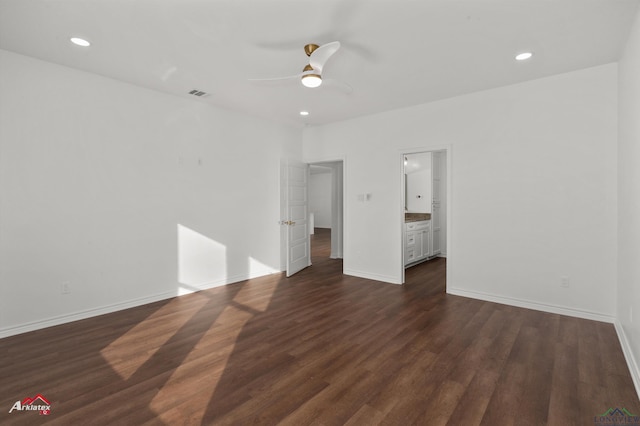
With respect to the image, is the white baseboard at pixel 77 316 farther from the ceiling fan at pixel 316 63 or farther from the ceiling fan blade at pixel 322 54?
the ceiling fan blade at pixel 322 54

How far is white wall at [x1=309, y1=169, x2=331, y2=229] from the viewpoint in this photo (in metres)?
14.5

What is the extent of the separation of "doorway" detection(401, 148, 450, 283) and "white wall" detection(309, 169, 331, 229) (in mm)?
7037

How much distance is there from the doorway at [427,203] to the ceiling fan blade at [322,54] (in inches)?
173

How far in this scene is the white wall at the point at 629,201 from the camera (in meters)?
2.42

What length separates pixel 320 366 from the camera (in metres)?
2.60

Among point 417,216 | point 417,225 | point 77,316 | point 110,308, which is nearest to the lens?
point 77,316

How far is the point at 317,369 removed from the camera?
2555 millimetres

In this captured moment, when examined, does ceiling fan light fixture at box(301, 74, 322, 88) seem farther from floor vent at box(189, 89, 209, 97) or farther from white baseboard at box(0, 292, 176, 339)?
white baseboard at box(0, 292, 176, 339)

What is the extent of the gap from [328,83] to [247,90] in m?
1.62

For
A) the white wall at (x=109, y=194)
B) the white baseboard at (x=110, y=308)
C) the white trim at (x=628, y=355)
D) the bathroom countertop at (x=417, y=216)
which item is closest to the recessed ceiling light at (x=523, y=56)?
the white trim at (x=628, y=355)

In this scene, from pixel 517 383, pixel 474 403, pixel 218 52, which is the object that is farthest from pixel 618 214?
pixel 218 52

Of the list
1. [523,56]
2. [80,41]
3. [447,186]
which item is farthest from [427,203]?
[80,41]

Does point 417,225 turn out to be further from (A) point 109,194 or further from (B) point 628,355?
(A) point 109,194

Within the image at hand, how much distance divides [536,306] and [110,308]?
5.28m
